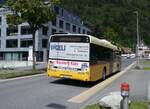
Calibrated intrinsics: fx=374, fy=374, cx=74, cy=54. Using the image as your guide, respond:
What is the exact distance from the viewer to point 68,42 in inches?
794

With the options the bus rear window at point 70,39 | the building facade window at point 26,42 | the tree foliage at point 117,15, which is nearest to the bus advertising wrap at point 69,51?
the bus rear window at point 70,39

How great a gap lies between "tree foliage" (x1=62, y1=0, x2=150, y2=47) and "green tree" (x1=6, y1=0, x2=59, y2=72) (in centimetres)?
5411

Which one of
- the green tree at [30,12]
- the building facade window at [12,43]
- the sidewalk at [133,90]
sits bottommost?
the sidewalk at [133,90]

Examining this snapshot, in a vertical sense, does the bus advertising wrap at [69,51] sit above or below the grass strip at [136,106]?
above

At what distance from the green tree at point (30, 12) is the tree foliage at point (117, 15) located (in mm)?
54106

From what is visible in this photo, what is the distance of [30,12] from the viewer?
3147cm

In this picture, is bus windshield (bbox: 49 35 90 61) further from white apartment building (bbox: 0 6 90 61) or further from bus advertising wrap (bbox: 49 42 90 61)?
white apartment building (bbox: 0 6 90 61)

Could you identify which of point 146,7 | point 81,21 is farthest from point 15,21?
point 81,21

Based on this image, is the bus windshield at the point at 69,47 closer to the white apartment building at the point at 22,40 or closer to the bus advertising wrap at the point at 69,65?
the bus advertising wrap at the point at 69,65

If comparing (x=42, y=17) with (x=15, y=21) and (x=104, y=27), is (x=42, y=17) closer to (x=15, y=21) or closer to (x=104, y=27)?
(x=15, y=21)

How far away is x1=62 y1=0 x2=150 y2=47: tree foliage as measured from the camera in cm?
8869

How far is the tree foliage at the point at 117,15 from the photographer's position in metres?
88.7

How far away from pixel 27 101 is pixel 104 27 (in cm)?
9485

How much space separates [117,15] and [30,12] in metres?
81.7
